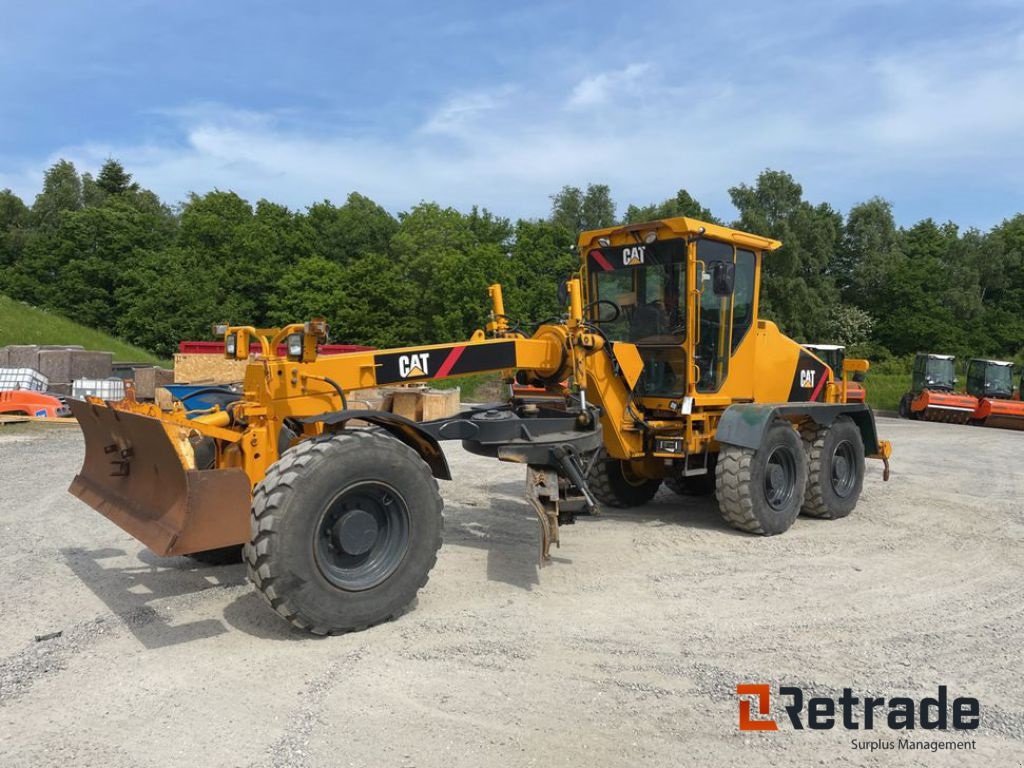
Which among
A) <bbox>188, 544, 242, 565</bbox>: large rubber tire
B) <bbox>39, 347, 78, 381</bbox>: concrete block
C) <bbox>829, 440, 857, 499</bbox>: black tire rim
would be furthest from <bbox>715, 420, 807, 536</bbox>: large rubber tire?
<bbox>39, 347, 78, 381</bbox>: concrete block

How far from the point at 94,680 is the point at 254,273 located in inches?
1913

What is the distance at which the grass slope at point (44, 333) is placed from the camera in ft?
96.8

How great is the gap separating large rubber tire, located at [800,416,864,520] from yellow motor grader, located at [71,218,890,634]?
24mm

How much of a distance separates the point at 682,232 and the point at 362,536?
4275mm

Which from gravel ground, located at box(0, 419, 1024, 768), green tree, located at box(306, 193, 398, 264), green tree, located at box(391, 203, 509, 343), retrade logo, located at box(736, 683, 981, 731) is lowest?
retrade logo, located at box(736, 683, 981, 731)

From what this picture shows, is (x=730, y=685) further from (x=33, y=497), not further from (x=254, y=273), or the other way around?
(x=254, y=273)

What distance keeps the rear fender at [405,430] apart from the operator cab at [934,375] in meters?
26.2

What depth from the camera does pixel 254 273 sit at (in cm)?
4988

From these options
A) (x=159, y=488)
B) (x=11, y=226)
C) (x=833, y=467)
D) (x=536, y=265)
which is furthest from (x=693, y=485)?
(x=11, y=226)

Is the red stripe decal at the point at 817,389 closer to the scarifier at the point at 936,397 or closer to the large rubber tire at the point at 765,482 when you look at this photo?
the large rubber tire at the point at 765,482

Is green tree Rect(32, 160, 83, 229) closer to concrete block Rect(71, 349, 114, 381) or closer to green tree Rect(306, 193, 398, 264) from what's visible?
green tree Rect(306, 193, 398, 264)

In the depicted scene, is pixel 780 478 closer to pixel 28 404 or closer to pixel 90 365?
pixel 28 404

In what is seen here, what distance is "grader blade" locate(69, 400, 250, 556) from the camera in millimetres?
4340

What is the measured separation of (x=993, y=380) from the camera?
27562mm
